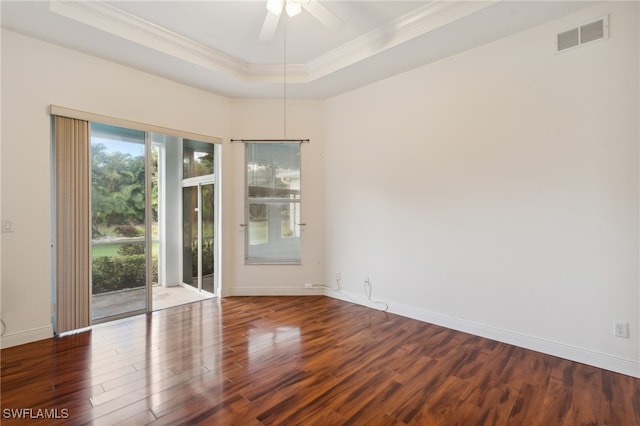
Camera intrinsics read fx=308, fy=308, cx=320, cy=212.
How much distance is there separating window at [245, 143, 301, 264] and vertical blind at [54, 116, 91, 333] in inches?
79.9

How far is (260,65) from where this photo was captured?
4.04 m

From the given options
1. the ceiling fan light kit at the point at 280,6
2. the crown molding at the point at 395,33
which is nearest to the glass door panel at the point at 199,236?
the crown molding at the point at 395,33

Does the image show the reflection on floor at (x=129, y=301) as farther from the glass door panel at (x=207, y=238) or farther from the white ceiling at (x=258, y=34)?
the white ceiling at (x=258, y=34)

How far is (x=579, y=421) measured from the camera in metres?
1.94

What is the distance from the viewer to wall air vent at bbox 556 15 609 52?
8.32ft

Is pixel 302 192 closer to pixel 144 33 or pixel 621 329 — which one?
pixel 144 33

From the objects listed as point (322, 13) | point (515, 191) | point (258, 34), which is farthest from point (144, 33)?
point (515, 191)

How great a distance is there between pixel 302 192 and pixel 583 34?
11.5ft

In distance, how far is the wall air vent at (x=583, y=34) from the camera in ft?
8.32

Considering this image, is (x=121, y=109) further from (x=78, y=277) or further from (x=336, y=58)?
(x=336, y=58)

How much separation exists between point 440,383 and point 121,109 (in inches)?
168

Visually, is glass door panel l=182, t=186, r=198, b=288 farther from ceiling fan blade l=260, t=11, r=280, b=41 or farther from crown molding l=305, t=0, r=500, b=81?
ceiling fan blade l=260, t=11, r=280, b=41

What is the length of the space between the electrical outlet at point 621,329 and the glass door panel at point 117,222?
Result: 487cm

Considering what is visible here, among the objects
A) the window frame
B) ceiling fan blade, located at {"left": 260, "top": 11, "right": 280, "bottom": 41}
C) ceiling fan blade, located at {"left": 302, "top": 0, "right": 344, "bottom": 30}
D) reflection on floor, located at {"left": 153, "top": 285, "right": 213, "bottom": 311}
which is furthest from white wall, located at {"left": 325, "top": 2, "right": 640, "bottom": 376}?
reflection on floor, located at {"left": 153, "top": 285, "right": 213, "bottom": 311}
